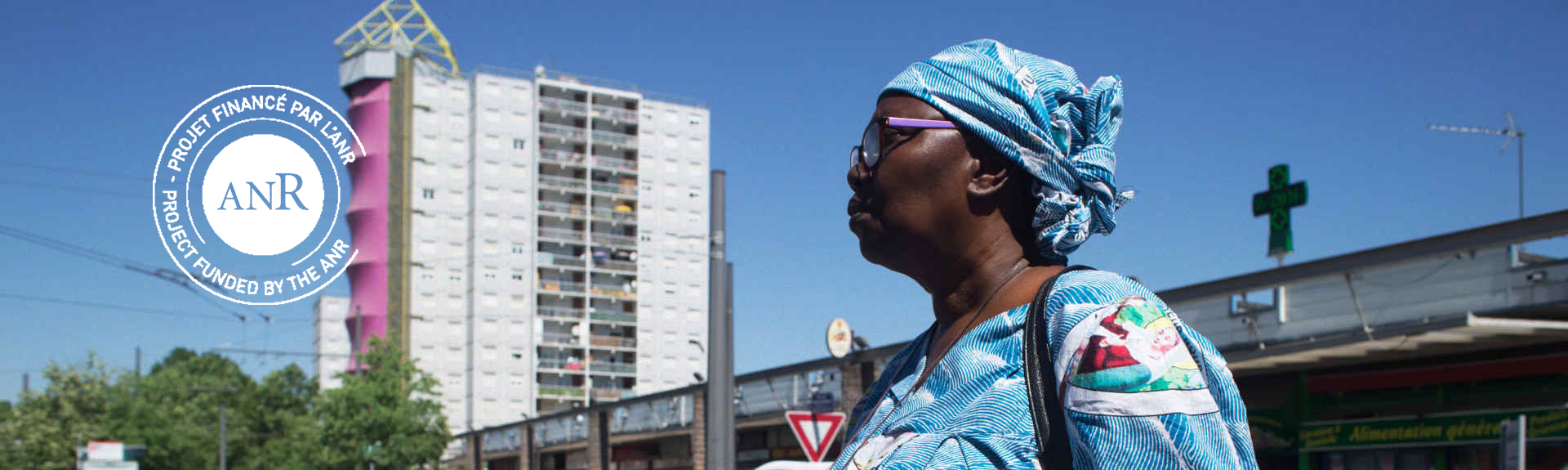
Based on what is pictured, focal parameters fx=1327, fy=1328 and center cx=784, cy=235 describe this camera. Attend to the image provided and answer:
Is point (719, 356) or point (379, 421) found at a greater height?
point (719, 356)

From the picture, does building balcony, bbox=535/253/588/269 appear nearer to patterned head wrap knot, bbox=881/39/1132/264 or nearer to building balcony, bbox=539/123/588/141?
building balcony, bbox=539/123/588/141

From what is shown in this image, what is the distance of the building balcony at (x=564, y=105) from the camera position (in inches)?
3479

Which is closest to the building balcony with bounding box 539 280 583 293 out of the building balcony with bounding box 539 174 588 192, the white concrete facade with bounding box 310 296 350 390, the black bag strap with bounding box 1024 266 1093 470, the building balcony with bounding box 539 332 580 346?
the building balcony with bounding box 539 332 580 346

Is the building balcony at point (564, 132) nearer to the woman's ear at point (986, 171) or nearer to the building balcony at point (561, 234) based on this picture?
the building balcony at point (561, 234)

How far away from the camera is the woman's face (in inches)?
76.4

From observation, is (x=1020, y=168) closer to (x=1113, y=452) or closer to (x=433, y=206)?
(x=1113, y=452)

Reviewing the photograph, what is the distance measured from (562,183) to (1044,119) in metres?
89.2

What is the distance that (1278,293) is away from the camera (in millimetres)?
17250

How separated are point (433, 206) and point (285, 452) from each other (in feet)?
69.5

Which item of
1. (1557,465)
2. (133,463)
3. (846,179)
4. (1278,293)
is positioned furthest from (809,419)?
(133,463)

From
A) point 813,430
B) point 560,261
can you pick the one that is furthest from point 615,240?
point 813,430

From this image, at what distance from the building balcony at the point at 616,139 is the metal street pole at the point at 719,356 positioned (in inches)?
3013

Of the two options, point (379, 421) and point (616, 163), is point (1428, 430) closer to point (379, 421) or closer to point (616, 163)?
point (379, 421)

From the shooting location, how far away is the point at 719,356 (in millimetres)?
14445
